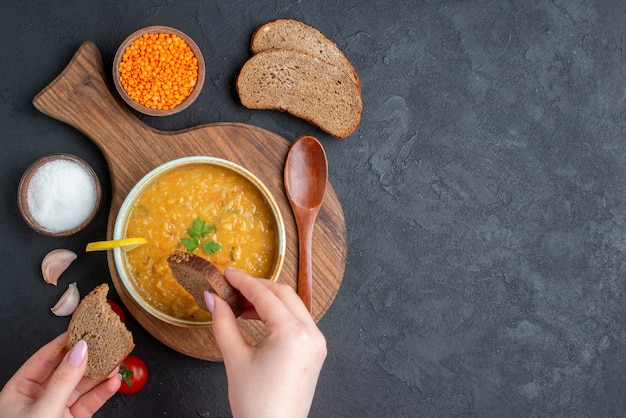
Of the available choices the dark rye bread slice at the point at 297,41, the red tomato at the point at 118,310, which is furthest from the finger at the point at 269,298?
the dark rye bread slice at the point at 297,41

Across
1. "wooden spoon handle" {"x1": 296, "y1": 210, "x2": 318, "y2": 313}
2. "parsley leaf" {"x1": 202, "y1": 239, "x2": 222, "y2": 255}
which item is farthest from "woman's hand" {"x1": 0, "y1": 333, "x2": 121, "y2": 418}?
"wooden spoon handle" {"x1": 296, "y1": 210, "x2": 318, "y2": 313}

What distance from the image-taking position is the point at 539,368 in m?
3.17

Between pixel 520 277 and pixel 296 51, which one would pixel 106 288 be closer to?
pixel 296 51

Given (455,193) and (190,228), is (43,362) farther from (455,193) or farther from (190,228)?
(455,193)

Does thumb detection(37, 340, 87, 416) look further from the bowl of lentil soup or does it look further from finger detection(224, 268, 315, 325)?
finger detection(224, 268, 315, 325)

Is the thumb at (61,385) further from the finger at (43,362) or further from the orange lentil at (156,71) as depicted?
the orange lentil at (156,71)

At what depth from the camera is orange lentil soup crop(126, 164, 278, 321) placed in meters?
2.68

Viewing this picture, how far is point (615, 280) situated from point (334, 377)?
1491 millimetres

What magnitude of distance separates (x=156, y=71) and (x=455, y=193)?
4.98 feet

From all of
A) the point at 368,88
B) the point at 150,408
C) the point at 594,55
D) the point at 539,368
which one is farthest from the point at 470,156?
the point at 150,408

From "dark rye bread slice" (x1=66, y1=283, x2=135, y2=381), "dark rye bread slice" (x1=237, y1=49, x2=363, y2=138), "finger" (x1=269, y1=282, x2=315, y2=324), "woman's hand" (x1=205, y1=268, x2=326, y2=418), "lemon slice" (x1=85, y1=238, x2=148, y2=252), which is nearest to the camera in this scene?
"woman's hand" (x1=205, y1=268, x2=326, y2=418)

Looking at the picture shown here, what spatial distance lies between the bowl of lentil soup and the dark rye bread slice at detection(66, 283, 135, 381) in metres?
0.16

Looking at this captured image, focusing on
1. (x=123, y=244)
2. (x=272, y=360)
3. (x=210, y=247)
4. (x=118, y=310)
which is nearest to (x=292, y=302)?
(x=272, y=360)

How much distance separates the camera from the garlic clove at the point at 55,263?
285 cm
